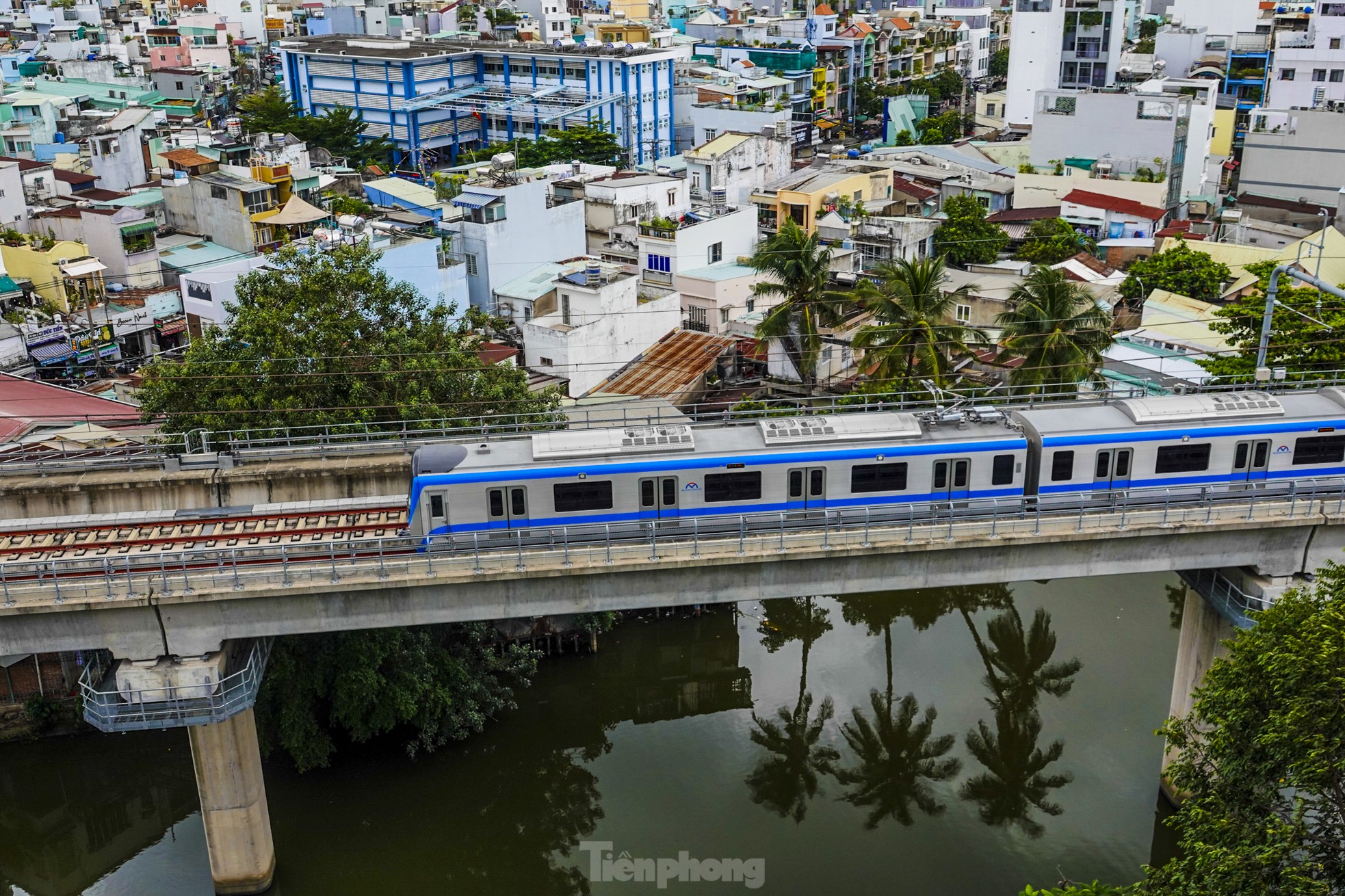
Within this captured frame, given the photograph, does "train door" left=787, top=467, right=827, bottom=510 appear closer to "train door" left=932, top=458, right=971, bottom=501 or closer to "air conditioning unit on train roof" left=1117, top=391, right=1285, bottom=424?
"train door" left=932, top=458, right=971, bottom=501

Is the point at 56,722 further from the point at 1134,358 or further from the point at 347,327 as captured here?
the point at 1134,358

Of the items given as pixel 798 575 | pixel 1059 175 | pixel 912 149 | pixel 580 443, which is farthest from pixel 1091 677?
pixel 912 149

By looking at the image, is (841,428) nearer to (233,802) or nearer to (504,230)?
(233,802)

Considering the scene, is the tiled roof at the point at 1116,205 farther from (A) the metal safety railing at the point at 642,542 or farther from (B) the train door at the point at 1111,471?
(B) the train door at the point at 1111,471

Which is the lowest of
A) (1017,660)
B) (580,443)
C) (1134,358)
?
(1017,660)

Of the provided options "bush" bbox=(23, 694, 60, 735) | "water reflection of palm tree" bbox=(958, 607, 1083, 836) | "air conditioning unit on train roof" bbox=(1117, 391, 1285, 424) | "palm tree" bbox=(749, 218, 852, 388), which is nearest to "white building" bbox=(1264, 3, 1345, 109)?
"palm tree" bbox=(749, 218, 852, 388)

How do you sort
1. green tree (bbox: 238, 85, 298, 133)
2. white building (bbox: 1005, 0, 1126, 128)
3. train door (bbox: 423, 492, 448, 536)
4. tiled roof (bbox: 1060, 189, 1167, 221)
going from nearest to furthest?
train door (bbox: 423, 492, 448, 536) → tiled roof (bbox: 1060, 189, 1167, 221) → green tree (bbox: 238, 85, 298, 133) → white building (bbox: 1005, 0, 1126, 128)
